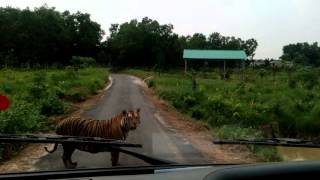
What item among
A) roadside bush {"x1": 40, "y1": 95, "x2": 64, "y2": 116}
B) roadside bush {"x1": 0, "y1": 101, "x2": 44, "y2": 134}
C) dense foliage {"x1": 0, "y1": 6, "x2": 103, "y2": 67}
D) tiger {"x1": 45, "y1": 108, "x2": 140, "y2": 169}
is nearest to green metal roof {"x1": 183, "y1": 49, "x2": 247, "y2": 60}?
dense foliage {"x1": 0, "y1": 6, "x2": 103, "y2": 67}

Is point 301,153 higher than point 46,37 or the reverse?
the reverse

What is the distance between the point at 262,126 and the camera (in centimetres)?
1825

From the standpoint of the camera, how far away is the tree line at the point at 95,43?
55.2 metres

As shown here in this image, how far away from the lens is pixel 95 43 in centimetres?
7256

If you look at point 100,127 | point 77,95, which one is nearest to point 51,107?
point 77,95

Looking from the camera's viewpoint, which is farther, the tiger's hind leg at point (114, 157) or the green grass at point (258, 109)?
the green grass at point (258, 109)

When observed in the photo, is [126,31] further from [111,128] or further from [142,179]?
[142,179]

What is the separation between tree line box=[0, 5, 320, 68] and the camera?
55156 millimetres

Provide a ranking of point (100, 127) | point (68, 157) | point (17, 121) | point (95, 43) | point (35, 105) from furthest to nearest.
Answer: point (95, 43) → point (35, 105) → point (17, 121) → point (100, 127) → point (68, 157)

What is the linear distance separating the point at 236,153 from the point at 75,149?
224 cm

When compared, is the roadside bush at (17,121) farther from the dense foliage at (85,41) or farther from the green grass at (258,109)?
the dense foliage at (85,41)

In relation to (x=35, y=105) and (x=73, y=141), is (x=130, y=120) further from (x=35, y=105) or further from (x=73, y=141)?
(x=35, y=105)

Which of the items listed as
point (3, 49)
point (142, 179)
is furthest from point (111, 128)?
point (3, 49)

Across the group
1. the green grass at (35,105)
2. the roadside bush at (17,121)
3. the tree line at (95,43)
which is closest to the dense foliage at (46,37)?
the tree line at (95,43)
